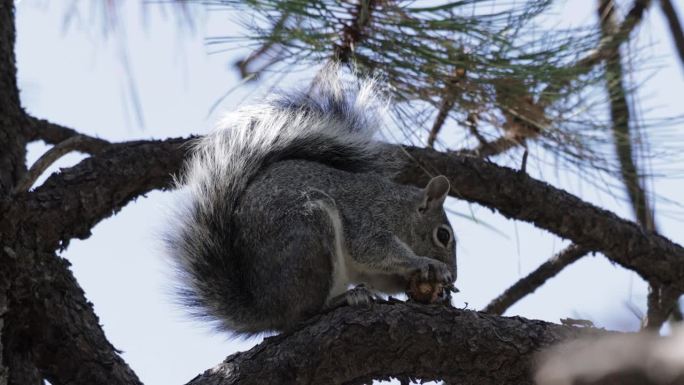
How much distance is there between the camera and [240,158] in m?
Result: 2.00

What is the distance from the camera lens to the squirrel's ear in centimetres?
217

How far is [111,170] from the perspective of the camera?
198cm

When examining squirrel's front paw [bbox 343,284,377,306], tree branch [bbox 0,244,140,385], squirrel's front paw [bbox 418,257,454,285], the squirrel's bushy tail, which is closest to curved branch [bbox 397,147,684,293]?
the squirrel's bushy tail

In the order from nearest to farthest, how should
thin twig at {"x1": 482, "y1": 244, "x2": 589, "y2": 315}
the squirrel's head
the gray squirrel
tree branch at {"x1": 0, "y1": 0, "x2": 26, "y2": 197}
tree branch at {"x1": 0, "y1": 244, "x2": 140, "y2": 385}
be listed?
tree branch at {"x1": 0, "y1": 244, "x2": 140, "y2": 385} → the gray squirrel → tree branch at {"x1": 0, "y1": 0, "x2": 26, "y2": 197} → the squirrel's head → thin twig at {"x1": 482, "y1": 244, "x2": 589, "y2": 315}

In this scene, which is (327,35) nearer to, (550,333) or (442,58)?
(442,58)

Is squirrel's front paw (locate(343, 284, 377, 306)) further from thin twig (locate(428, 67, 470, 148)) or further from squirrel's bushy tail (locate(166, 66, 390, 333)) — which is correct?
thin twig (locate(428, 67, 470, 148))

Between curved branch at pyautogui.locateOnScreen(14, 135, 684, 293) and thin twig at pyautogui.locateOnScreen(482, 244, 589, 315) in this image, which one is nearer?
curved branch at pyautogui.locateOnScreen(14, 135, 684, 293)

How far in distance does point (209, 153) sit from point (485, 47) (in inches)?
26.9

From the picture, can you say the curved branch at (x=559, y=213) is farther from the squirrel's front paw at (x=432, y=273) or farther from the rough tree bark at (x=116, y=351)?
the squirrel's front paw at (x=432, y=273)

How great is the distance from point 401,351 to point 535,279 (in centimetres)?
96

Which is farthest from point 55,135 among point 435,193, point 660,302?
point 660,302

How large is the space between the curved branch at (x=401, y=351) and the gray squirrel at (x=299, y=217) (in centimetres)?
16

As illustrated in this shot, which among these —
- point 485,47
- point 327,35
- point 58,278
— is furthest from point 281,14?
point 58,278

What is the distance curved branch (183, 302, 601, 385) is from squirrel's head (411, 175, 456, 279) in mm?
666
